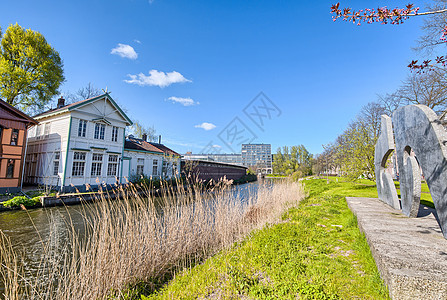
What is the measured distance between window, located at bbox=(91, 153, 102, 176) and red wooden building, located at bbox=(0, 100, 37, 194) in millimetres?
3645

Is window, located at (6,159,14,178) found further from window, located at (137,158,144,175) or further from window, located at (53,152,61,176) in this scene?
window, located at (137,158,144,175)

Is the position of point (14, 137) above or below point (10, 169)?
above

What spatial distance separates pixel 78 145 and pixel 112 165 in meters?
2.85

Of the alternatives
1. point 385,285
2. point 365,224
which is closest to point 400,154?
point 365,224

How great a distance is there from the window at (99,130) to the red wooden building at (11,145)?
11.7ft

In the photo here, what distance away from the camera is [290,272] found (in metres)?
3.05

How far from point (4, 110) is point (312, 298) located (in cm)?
1632

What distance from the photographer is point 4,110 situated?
11.1 m

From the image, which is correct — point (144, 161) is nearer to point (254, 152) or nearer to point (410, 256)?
point (410, 256)

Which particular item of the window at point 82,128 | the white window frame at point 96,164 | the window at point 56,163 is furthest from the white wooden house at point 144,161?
the window at point 56,163

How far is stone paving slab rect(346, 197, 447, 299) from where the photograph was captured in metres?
2.03

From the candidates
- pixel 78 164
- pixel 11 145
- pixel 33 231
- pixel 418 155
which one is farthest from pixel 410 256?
pixel 11 145

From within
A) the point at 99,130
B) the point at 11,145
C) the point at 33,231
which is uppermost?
the point at 99,130

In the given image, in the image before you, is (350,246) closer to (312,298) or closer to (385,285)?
(385,285)
